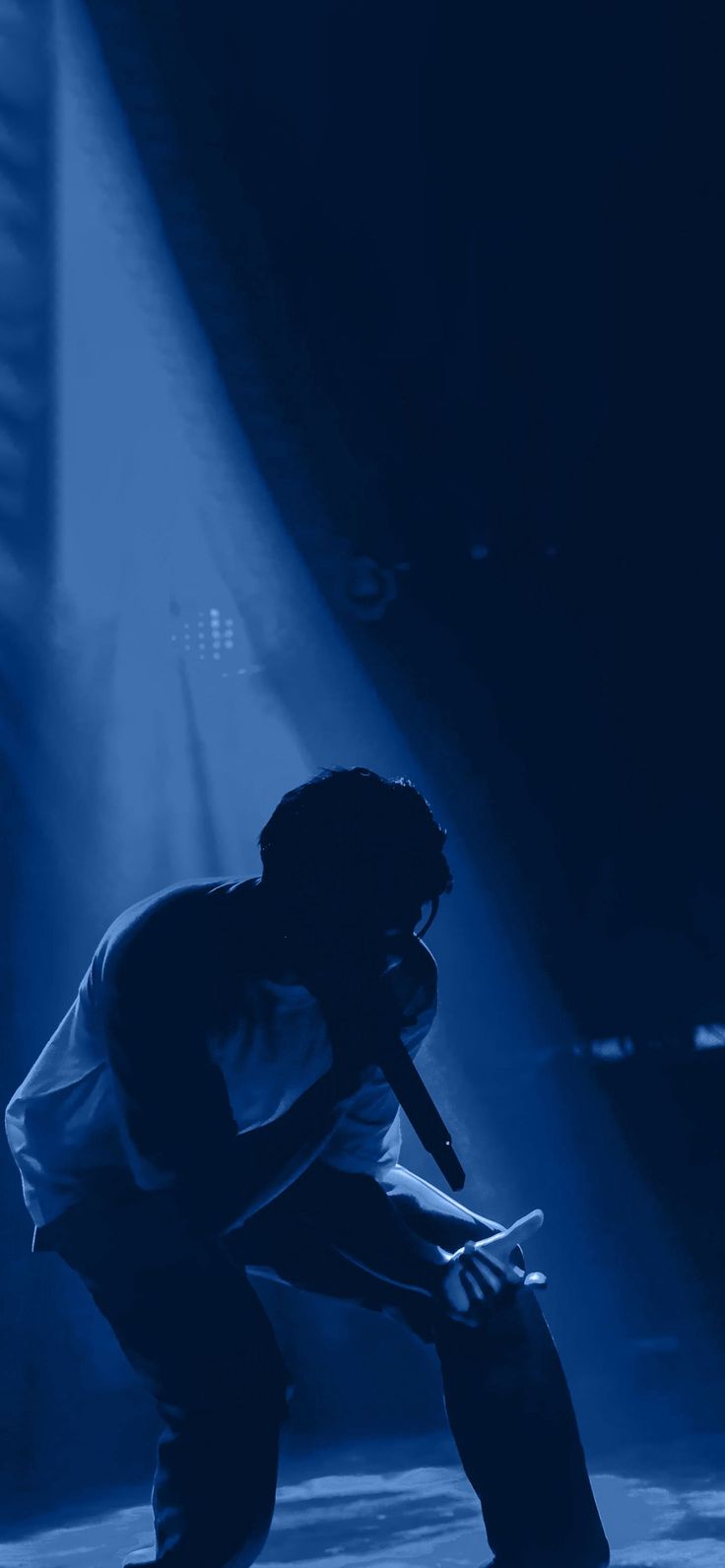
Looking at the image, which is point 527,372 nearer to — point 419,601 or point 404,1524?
point 419,601

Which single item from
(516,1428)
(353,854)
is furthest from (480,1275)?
(353,854)

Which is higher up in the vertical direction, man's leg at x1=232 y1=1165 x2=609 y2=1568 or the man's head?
the man's head

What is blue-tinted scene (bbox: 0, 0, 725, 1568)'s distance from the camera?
14.7ft

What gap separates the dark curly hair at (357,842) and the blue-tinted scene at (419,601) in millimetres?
2305

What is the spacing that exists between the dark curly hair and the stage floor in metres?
1.53

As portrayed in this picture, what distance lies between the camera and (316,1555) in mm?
3139

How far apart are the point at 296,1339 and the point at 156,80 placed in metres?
4.31

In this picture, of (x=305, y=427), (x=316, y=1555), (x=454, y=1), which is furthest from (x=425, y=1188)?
(x=454, y=1)

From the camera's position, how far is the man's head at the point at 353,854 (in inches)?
93.0

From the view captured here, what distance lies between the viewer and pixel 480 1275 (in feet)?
8.33

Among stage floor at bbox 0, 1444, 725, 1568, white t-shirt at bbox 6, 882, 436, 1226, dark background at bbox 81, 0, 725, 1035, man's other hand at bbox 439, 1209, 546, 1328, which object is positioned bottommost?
stage floor at bbox 0, 1444, 725, 1568

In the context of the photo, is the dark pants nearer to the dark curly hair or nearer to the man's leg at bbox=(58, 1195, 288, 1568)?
the man's leg at bbox=(58, 1195, 288, 1568)

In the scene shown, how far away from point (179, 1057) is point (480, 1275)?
0.69 meters

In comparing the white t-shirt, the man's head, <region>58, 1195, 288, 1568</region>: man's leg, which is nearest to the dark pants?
<region>58, 1195, 288, 1568</region>: man's leg
